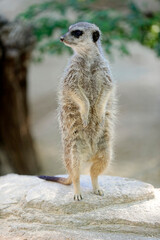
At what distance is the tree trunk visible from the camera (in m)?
6.20

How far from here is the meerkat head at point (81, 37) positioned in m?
2.94

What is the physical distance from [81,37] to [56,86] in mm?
1237

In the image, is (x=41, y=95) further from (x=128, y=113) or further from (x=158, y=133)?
(x=158, y=133)

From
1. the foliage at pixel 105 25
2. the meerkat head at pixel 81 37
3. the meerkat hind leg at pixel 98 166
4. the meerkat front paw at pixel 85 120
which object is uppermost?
the foliage at pixel 105 25

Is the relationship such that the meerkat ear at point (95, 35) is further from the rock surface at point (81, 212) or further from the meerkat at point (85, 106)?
the rock surface at point (81, 212)

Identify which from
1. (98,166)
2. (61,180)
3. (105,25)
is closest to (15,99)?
(105,25)

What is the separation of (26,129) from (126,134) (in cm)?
240

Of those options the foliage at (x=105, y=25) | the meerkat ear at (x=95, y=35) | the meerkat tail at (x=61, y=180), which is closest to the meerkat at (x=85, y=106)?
the meerkat ear at (x=95, y=35)

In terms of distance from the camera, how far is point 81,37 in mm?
2982

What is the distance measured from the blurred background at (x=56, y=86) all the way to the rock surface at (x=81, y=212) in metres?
1.09

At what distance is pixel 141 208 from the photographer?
10.2 ft

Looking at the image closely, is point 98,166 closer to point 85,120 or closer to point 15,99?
point 85,120

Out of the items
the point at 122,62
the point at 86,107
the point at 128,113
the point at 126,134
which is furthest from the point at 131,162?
the point at 122,62

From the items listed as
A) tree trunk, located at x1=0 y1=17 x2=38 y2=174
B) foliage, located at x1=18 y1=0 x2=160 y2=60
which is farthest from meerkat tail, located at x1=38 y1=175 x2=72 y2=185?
tree trunk, located at x1=0 y1=17 x2=38 y2=174
